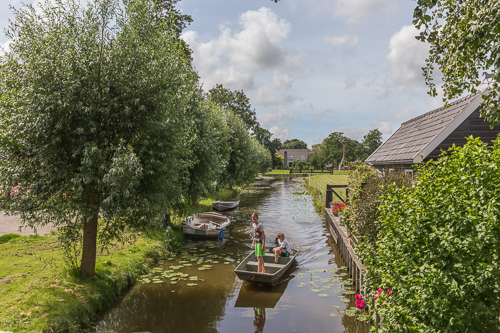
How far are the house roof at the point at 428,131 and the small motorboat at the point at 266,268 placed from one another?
569 cm

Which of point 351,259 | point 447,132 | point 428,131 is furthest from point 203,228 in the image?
point 447,132

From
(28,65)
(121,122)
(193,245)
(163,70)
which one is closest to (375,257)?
(121,122)

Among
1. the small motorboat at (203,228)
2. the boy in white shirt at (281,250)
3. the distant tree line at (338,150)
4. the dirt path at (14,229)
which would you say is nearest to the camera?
the boy in white shirt at (281,250)

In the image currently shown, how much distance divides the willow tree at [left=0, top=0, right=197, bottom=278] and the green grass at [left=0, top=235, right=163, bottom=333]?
74cm

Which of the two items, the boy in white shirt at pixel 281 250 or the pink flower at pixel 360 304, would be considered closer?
the pink flower at pixel 360 304

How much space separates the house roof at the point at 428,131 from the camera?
12.0m

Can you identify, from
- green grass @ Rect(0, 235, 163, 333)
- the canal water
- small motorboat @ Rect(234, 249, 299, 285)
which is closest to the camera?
green grass @ Rect(0, 235, 163, 333)

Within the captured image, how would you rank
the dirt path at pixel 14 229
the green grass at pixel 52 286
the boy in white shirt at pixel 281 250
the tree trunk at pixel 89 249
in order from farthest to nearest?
the dirt path at pixel 14 229 < the boy in white shirt at pixel 281 250 < the tree trunk at pixel 89 249 < the green grass at pixel 52 286

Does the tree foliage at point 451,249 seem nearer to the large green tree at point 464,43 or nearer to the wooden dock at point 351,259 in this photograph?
the large green tree at point 464,43

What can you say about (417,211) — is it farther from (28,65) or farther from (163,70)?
(28,65)

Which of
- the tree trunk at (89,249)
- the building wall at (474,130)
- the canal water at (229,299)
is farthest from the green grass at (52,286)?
the building wall at (474,130)

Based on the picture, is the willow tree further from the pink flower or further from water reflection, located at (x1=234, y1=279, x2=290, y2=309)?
the pink flower

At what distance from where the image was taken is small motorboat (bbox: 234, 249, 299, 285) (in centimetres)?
977

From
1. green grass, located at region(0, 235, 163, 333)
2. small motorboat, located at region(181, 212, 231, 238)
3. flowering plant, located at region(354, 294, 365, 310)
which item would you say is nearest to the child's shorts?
flowering plant, located at region(354, 294, 365, 310)
